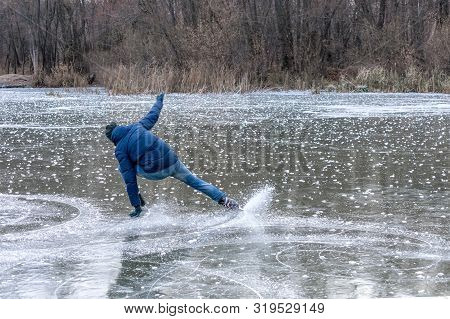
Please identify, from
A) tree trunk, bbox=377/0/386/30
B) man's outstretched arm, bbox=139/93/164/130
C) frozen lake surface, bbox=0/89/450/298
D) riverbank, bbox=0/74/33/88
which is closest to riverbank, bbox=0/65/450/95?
tree trunk, bbox=377/0/386/30

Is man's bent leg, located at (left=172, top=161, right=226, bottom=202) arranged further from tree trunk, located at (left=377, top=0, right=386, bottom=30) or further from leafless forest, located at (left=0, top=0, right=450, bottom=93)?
tree trunk, located at (left=377, top=0, right=386, bottom=30)

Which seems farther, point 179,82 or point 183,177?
point 179,82

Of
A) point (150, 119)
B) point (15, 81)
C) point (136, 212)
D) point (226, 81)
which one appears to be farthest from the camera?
point (15, 81)

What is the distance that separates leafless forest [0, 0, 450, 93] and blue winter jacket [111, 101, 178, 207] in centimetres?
2563

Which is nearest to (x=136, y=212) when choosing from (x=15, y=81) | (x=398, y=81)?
(x=398, y=81)

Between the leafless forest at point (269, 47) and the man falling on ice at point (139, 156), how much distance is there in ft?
83.8

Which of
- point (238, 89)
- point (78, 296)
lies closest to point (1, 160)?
point (78, 296)

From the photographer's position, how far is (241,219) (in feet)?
28.7

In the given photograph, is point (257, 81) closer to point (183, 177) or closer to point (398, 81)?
point (398, 81)

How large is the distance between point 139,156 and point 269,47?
34100 mm

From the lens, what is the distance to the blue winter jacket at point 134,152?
28.7 ft

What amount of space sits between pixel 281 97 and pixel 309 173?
2130 cm

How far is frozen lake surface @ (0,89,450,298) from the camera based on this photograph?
6277 mm
